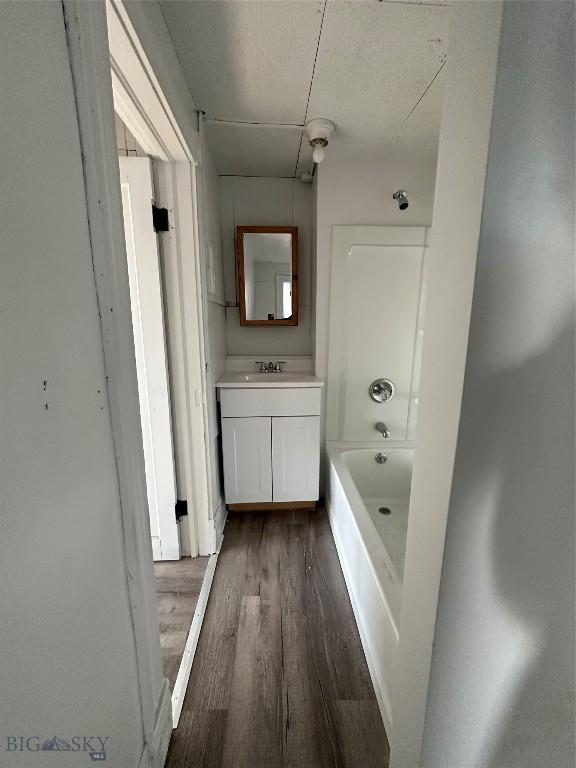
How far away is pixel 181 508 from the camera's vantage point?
1.51 metres

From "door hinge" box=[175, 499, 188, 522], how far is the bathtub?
0.83 metres

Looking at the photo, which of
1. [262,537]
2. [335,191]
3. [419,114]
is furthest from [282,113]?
[262,537]

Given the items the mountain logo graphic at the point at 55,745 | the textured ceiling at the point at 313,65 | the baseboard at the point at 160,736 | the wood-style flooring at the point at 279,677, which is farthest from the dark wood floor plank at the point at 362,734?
the textured ceiling at the point at 313,65

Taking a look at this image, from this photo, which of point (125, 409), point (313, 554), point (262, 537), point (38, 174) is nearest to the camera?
point (38, 174)

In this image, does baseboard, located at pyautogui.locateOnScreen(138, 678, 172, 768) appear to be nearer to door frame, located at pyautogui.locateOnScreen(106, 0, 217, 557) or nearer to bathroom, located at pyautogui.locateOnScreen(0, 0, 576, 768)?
bathroom, located at pyautogui.locateOnScreen(0, 0, 576, 768)

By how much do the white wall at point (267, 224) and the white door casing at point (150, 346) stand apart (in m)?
0.86

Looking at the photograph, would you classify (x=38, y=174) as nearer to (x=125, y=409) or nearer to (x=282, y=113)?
(x=125, y=409)

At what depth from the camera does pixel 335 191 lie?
1.77m

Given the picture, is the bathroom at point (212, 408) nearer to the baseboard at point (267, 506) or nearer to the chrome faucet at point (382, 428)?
the baseboard at point (267, 506)

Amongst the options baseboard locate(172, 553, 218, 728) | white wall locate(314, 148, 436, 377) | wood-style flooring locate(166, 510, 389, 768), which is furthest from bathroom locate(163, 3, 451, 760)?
baseboard locate(172, 553, 218, 728)

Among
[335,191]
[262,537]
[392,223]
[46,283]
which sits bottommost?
[262,537]

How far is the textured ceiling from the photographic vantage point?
905 millimetres

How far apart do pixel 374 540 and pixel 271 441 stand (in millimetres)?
817

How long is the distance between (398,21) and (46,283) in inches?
52.8
